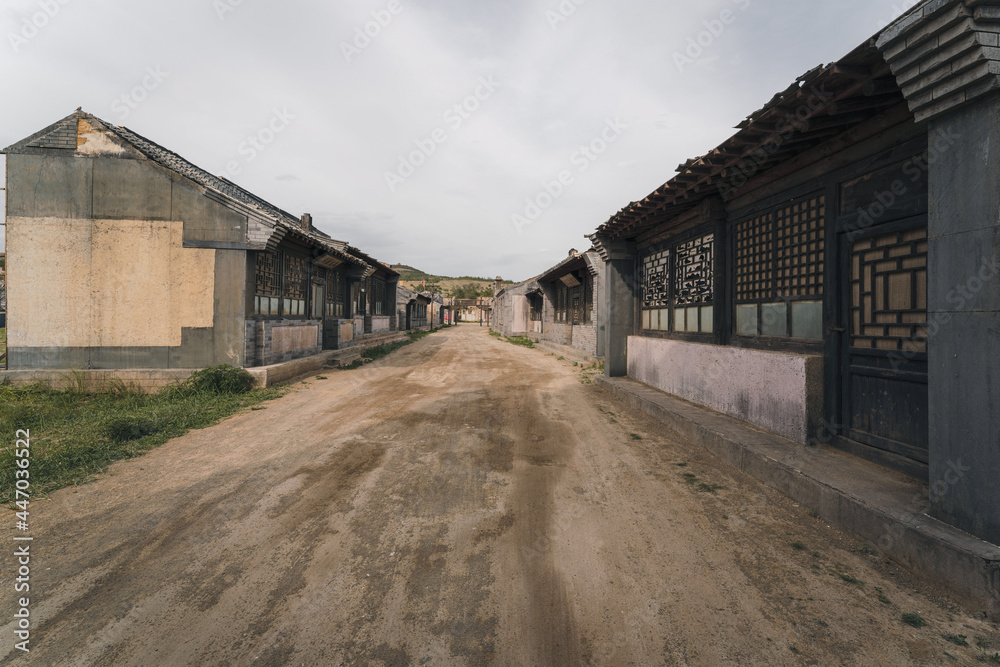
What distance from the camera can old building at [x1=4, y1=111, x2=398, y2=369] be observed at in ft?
27.0

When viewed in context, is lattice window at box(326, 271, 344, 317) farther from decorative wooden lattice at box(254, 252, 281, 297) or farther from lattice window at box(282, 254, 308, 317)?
decorative wooden lattice at box(254, 252, 281, 297)

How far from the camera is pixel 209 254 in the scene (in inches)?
342

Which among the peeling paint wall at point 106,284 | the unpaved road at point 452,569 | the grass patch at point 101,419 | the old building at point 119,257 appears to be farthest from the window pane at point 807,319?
the peeling paint wall at point 106,284

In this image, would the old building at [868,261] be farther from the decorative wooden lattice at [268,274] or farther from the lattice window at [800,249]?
the decorative wooden lattice at [268,274]

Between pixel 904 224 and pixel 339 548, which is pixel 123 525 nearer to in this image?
pixel 339 548

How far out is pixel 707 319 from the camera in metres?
6.95

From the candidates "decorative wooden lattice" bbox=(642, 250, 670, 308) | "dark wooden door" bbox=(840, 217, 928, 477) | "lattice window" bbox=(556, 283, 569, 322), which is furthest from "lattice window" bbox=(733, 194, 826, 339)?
"lattice window" bbox=(556, 283, 569, 322)

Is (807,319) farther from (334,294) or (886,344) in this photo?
(334,294)

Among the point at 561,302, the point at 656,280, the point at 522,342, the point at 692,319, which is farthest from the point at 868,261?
the point at 522,342

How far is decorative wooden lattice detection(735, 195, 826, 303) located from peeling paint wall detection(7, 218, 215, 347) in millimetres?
10545

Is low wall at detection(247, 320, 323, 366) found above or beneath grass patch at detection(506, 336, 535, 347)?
above

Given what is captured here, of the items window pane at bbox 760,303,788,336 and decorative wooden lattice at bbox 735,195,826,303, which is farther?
window pane at bbox 760,303,788,336

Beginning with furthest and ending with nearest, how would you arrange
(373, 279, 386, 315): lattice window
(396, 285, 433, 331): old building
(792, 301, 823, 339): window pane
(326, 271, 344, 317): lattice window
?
(396, 285, 433, 331): old building, (373, 279, 386, 315): lattice window, (326, 271, 344, 317): lattice window, (792, 301, 823, 339): window pane

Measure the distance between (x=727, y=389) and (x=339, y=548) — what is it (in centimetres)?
556
